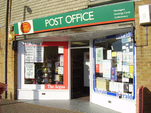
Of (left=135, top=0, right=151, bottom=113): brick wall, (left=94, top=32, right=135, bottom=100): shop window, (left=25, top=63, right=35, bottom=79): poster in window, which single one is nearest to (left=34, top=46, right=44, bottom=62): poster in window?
(left=25, top=63, right=35, bottom=79): poster in window

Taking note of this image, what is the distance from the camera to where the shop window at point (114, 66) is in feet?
18.8

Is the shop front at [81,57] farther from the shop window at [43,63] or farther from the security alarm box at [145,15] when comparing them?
the security alarm box at [145,15]

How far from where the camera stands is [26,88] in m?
7.96

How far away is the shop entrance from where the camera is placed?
809 centimetres

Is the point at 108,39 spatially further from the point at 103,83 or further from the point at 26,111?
the point at 26,111

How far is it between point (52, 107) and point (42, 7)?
4041 mm

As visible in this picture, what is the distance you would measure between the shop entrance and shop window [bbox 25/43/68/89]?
0.63 meters

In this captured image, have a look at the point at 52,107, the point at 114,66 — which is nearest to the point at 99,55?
the point at 114,66

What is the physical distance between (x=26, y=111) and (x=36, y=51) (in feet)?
9.67

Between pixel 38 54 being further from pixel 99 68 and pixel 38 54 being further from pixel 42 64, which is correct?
pixel 99 68

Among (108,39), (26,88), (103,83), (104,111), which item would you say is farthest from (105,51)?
(26,88)

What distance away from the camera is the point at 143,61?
5.00 meters

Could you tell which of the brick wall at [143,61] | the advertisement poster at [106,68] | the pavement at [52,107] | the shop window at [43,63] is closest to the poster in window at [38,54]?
the shop window at [43,63]

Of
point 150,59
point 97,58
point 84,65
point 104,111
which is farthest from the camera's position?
point 84,65
